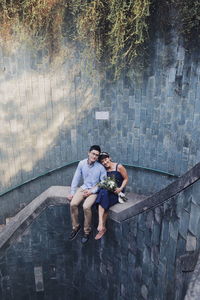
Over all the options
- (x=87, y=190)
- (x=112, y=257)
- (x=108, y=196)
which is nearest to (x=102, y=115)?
(x=87, y=190)

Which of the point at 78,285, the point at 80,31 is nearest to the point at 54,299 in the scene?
the point at 78,285

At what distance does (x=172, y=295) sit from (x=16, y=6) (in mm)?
5144

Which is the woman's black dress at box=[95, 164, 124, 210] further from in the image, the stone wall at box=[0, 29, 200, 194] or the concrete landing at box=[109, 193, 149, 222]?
the stone wall at box=[0, 29, 200, 194]

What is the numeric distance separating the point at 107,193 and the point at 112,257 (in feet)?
3.40

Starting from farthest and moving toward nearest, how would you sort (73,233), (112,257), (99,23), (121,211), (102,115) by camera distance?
(102,115) < (99,23) < (73,233) < (112,257) < (121,211)

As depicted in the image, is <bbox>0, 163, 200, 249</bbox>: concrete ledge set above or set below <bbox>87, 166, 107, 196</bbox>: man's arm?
below

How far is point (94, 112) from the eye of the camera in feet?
22.3

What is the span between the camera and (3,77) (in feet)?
21.3

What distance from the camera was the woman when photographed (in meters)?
5.10

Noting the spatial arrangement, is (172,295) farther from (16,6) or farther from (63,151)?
(16,6)

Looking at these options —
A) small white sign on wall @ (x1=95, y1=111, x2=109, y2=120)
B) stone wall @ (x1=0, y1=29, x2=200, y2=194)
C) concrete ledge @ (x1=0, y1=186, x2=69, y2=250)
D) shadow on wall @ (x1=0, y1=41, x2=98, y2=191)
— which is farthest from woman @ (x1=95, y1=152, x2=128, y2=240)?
shadow on wall @ (x1=0, y1=41, x2=98, y2=191)

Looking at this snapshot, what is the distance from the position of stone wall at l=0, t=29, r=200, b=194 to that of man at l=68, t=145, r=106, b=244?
1.61 meters

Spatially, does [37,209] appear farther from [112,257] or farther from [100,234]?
[112,257]

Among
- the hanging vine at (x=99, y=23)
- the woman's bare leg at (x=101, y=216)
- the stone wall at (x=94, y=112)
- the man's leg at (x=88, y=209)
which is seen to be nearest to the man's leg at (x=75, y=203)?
the man's leg at (x=88, y=209)
